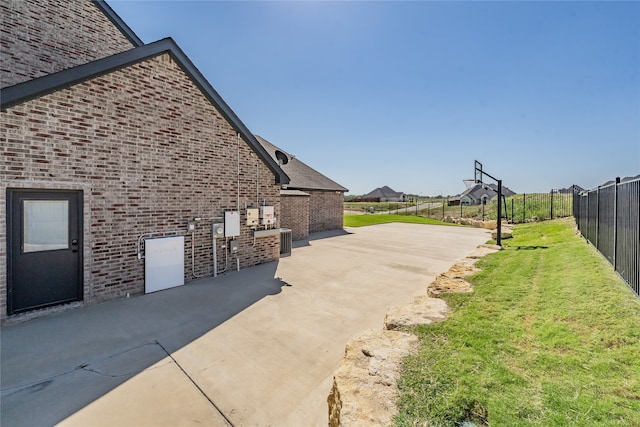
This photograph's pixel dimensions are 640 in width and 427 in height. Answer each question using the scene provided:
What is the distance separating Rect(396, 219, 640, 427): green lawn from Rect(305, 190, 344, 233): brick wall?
1217cm

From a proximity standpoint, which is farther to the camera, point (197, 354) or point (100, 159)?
point (100, 159)

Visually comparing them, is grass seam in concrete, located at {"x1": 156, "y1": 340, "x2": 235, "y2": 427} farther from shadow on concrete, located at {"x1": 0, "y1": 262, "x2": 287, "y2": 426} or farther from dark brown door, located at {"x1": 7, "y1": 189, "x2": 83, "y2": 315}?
dark brown door, located at {"x1": 7, "y1": 189, "x2": 83, "y2": 315}

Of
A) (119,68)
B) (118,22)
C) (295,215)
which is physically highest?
(118,22)

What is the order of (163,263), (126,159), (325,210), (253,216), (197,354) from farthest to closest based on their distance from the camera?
(325,210) → (253,216) → (163,263) → (126,159) → (197,354)

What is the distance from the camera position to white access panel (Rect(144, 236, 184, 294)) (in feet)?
20.5

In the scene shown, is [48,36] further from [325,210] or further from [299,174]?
[325,210]

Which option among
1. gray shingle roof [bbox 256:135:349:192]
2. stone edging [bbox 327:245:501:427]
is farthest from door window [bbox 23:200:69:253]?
gray shingle roof [bbox 256:135:349:192]

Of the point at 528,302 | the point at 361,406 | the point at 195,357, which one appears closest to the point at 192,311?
the point at 195,357

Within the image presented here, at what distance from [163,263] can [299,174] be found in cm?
1186

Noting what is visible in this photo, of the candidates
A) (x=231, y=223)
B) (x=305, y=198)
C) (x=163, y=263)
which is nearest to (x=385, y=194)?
(x=305, y=198)

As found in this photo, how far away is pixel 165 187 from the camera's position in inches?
256

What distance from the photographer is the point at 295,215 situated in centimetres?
1399

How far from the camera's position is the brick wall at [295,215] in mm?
13586

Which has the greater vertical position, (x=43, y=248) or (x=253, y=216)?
(x=253, y=216)
